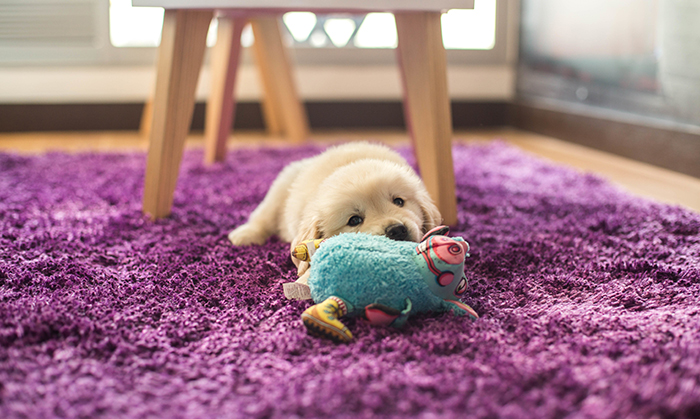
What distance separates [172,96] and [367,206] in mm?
647

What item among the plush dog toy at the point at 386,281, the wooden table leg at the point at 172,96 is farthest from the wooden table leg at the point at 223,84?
the plush dog toy at the point at 386,281

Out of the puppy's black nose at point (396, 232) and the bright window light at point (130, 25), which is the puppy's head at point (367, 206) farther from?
the bright window light at point (130, 25)

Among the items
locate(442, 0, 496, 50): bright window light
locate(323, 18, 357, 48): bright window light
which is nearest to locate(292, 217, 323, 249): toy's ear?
locate(323, 18, 357, 48): bright window light

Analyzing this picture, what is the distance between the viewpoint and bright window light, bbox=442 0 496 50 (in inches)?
138

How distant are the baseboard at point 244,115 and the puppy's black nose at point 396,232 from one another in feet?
8.16

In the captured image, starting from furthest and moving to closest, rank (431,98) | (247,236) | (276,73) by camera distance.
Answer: (276,73) < (431,98) < (247,236)

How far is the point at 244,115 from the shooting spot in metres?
3.42

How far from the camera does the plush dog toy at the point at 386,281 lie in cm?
85

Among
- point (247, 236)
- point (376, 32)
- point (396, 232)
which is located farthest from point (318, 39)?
point (396, 232)

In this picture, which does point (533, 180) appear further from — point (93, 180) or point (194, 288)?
point (93, 180)

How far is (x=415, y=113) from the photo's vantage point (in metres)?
1.46

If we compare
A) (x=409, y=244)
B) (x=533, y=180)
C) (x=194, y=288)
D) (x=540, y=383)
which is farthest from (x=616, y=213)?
(x=194, y=288)

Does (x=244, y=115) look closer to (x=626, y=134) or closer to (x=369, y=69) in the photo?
(x=369, y=69)

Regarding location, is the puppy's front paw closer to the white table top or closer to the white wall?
the white table top
